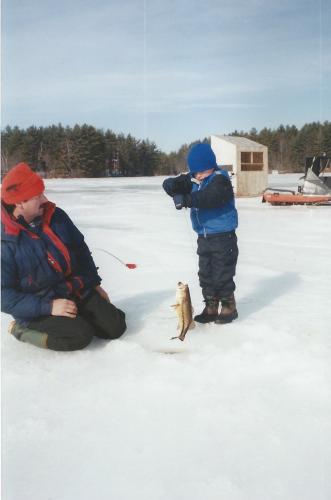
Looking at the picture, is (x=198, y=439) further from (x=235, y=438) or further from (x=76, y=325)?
(x=76, y=325)

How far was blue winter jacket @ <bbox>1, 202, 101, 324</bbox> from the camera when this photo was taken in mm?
2912

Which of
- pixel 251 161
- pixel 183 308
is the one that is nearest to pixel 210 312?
pixel 183 308

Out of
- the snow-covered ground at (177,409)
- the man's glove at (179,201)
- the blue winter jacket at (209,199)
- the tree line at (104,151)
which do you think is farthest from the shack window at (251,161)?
the tree line at (104,151)

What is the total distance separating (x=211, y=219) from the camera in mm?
3475

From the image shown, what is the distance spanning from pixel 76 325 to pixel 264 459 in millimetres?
1473

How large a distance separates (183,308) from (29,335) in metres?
1.00

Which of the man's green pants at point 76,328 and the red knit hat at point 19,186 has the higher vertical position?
the red knit hat at point 19,186

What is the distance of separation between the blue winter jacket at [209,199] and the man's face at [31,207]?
92 cm

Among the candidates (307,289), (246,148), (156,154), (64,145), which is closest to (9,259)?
(307,289)

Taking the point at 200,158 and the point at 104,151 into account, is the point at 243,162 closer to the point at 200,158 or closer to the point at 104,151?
the point at 200,158

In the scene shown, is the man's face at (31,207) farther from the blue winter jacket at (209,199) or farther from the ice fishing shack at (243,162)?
the ice fishing shack at (243,162)

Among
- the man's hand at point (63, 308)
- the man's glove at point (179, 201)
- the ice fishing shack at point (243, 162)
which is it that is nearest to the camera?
the man's hand at point (63, 308)

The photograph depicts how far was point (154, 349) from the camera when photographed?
315 cm

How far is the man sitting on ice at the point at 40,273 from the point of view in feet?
9.47
